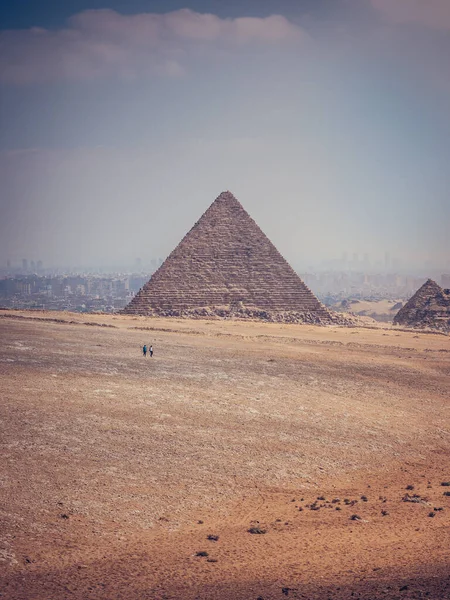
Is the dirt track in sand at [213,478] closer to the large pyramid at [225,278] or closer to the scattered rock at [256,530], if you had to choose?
the scattered rock at [256,530]

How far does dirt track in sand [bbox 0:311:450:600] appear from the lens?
285 inches

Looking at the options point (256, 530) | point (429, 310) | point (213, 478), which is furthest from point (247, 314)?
point (256, 530)

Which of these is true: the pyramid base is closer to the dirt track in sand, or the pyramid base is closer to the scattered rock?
the dirt track in sand

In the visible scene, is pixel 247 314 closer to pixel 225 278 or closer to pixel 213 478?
pixel 225 278

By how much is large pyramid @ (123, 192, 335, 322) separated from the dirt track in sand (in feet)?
87.5

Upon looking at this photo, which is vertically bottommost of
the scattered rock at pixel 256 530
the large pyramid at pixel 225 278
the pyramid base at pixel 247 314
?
the scattered rock at pixel 256 530


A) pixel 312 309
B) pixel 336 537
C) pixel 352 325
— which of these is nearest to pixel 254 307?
pixel 312 309

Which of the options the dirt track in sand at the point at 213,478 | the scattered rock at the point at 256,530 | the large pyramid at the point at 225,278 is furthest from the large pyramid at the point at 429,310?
the scattered rock at the point at 256,530

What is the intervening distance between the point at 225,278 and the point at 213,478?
127 ft

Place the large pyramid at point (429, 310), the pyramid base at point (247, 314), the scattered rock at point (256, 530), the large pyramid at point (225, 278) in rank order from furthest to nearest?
the large pyramid at point (429, 310) < the large pyramid at point (225, 278) < the pyramid base at point (247, 314) < the scattered rock at point (256, 530)

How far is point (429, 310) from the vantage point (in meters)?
50.0

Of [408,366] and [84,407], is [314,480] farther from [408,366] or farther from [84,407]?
[408,366]

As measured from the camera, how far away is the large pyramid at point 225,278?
156ft

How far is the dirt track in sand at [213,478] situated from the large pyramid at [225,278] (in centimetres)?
2666
